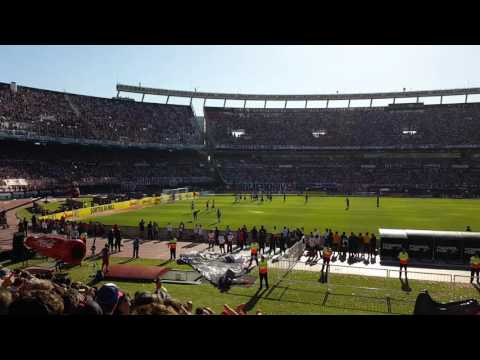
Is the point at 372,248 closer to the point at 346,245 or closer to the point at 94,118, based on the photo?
the point at 346,245

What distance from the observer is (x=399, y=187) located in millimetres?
62688

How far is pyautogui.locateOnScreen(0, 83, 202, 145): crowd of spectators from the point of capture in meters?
56.2

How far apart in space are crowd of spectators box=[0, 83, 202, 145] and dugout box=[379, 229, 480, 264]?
4985cm

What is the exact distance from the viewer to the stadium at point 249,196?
14.8 meters

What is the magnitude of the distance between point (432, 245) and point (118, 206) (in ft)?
101

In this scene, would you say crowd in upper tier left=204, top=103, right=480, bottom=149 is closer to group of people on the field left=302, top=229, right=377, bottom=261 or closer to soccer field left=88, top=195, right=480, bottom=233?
soccer field left=88, top=195, right=480, bottom=233

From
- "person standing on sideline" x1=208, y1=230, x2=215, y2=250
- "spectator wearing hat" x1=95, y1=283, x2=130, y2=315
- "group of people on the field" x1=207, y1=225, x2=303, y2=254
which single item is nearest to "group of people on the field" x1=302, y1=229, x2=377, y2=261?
"group of people on the field" x1=207, y1=225, x2=303, y2=254

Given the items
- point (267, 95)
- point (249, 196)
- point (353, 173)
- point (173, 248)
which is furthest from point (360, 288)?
point (267, 95)

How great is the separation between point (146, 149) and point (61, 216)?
41.1 meters

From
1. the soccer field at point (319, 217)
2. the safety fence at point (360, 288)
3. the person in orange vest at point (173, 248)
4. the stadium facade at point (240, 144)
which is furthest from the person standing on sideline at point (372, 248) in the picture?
the stadium facade at point (240, 144)

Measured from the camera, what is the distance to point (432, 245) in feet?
62.3
